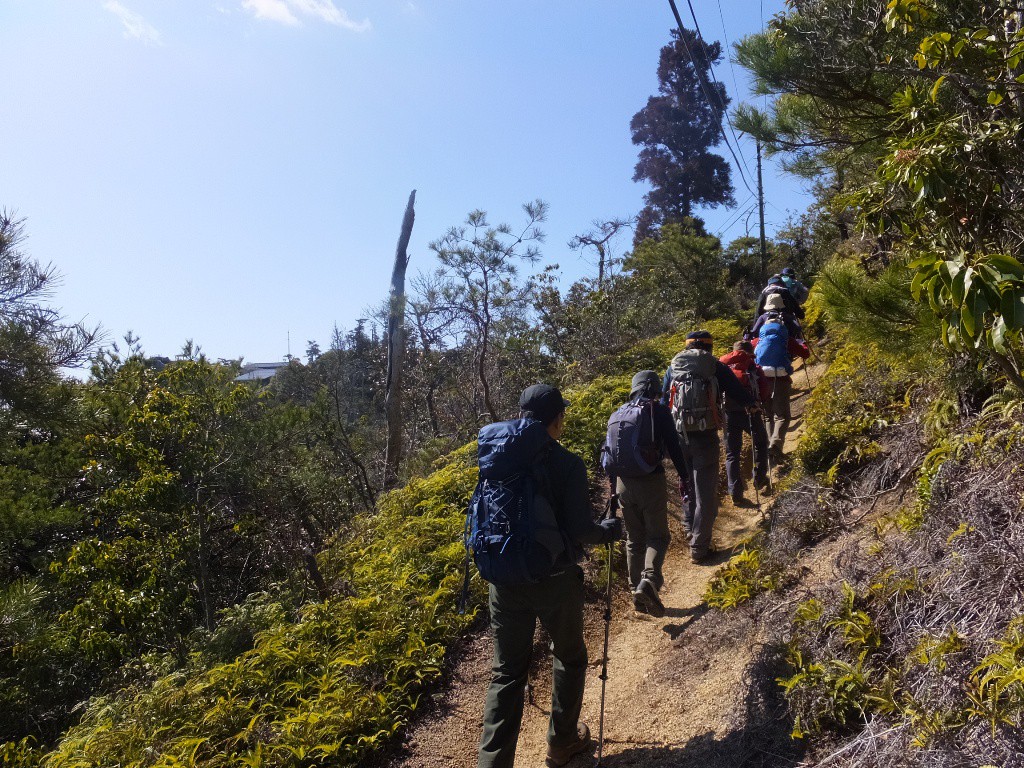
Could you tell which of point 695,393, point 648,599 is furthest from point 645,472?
point 695,393

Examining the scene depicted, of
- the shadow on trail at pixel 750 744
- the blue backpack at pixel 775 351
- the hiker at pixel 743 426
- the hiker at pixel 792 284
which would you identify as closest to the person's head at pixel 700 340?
the hiker at pixel 743 426

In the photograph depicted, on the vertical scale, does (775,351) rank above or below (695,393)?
above

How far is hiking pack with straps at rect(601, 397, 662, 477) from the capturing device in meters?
5.01

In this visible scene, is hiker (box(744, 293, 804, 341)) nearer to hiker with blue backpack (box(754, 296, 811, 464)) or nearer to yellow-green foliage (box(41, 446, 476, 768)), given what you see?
hiker with blue backpack (box(754, 296, 811, 464))

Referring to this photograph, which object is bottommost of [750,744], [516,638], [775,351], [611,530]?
[750,744]

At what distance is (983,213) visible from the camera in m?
3.08

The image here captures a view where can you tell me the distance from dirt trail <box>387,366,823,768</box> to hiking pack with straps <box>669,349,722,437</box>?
1420 mm

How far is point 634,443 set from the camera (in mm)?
5027

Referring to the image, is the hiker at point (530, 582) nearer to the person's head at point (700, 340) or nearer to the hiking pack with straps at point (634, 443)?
the hiking pack with straps at point (634, 443)

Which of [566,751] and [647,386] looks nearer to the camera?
[566,751]

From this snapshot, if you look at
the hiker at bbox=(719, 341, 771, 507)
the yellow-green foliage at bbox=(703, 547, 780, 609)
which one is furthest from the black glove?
the hiker at bbox=(719, 341, 771, 507)

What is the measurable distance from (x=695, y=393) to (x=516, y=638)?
10.1ft

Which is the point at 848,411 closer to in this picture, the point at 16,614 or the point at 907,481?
the point at 907,481

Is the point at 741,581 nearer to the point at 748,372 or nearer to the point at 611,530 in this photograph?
the point at 611,530
